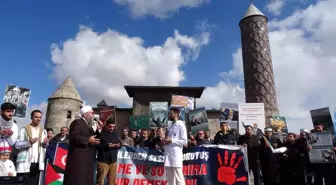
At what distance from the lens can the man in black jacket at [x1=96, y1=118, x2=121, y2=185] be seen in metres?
5.60

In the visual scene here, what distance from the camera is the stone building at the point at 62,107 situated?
29344 millimetres

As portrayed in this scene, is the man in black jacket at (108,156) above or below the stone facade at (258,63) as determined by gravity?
below

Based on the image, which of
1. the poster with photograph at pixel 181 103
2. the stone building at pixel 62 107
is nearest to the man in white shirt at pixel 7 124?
the poster with photograph at pixel 181 103

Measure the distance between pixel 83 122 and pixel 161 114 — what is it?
11.7 m

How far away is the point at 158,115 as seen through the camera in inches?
613

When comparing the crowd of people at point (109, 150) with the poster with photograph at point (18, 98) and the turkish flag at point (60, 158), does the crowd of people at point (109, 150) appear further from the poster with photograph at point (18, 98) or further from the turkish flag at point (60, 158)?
the poster with photograph at point (18, 98)

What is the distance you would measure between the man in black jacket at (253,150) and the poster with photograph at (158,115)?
782cm

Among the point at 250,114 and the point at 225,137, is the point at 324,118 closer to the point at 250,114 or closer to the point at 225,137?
the point at 225,137

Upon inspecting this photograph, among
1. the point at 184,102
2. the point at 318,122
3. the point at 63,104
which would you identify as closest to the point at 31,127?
the point at 318,122

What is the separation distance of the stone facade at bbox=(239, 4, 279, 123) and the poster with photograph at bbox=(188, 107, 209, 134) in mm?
19309

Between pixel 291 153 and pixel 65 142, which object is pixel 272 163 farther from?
pixel 65 142

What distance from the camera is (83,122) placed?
4.11 metres

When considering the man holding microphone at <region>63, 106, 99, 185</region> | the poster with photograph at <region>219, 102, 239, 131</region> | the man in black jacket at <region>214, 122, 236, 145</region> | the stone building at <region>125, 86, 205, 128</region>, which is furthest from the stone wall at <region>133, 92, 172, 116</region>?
the man holding microphone at <region>63, 106, 99, 185</region>

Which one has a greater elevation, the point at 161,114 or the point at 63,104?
the point at 63,104
